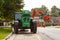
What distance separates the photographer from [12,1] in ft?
141

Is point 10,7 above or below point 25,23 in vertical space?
above

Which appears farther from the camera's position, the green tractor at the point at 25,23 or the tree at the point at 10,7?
the tree at the point at 10,7

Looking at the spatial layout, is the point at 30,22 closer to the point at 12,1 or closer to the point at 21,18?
the point at 21,18

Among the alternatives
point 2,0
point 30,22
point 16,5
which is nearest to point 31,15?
point 30,22

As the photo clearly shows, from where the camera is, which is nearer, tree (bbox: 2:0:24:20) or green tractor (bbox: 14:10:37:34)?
green tractor (bbox: 14:10:37:34)

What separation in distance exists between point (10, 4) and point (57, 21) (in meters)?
90.6

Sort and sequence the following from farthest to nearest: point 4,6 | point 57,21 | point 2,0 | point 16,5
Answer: point 57,21, point 16,5, point 4,6, point 2,0

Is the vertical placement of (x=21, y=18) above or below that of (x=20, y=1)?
below

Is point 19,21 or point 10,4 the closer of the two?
point 19,21

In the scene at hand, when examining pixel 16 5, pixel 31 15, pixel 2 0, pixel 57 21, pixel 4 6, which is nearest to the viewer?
pixel 31 15

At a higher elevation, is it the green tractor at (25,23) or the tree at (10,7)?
the tree at (10,7)

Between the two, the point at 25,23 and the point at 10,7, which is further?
the point at 10,7

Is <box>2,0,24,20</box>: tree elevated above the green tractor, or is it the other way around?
<box>2,0,24,20</box>: tree

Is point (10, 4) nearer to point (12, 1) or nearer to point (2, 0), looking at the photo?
point (12, 1)
